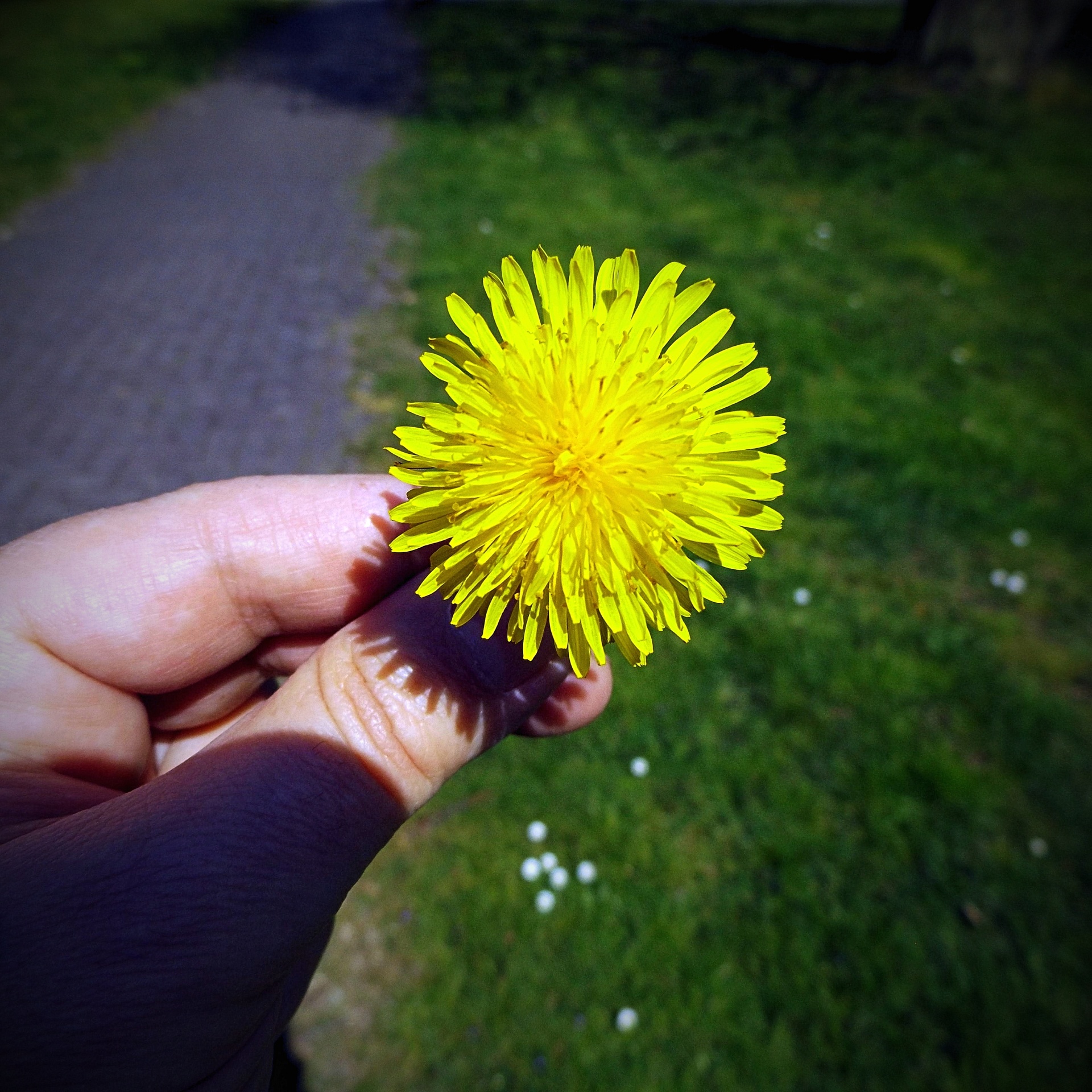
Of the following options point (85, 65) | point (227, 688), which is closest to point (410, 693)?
point (227, 688)

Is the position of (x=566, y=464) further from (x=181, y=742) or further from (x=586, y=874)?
(x=586, y=874)

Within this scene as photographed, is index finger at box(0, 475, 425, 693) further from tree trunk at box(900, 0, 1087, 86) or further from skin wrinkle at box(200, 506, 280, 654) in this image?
tree trunk at box(900, 0, 1087, 86)

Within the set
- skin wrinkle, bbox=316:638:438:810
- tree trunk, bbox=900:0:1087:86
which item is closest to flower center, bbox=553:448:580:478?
skin wrinkle, bbox=316:638:438:810

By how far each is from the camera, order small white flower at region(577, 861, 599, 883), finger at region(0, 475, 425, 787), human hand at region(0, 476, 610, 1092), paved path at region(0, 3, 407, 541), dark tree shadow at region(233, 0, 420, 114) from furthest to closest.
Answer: dark tree shadow at region(233, 0, 420, 114) < paved path at region(0, 3, 407, 541) < small white flower at region(577, 861, 599, 883) < finger at region(0, 475, 425, 787) < human hand at region(0, 476, 610, 1092)

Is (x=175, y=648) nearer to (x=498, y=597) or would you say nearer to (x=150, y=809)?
(x=150, y=809)

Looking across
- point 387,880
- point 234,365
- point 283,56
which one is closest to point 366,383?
point 234,365

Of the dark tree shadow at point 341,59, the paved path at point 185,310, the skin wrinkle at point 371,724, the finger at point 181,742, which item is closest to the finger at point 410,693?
the skin wrinkle at point 371,724
